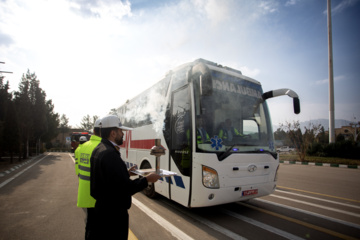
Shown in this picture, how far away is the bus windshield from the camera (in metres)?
3.91

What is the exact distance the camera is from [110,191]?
1868 millimetres

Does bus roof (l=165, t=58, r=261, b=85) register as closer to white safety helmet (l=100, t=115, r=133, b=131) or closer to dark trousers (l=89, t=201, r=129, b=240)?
white safety helmet (l=100, t=115, r=133, b=131)

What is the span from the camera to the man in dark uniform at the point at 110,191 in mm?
1859

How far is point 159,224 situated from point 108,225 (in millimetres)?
2327

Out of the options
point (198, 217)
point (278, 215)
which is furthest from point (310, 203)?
point (198, 217)

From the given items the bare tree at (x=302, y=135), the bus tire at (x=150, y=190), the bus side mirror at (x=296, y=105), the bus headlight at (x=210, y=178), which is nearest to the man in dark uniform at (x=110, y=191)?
the bus headlight at (x=210, y=178)

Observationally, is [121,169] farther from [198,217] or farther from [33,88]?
[33,88]

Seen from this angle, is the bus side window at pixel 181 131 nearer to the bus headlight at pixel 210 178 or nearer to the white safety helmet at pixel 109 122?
the bus headlight at pixel 210 178

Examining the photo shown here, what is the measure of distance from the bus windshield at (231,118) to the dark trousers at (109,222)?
7.08 ft

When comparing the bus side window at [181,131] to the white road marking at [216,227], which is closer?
the white road marking at [216,227]

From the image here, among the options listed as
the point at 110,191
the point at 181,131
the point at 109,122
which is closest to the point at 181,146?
the point at 181,131

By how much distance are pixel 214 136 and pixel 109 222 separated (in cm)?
256

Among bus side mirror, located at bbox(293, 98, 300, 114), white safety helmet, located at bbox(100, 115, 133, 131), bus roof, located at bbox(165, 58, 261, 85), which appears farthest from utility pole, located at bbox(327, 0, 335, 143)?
white safety helmet, located at bbox(100, 115, 133, 131)

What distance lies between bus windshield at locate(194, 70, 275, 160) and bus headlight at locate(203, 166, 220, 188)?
1.07 feet
